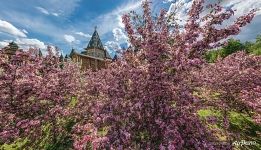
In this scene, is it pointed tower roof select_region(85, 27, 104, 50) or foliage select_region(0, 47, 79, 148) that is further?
pointed tower roof select_region(85, 27, 104, 50)

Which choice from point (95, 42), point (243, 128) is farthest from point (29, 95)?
point (95, 42)

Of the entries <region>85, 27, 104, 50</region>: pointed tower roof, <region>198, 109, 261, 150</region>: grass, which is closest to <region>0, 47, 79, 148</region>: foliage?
<region>198, 109, 261, 150</region>: grass

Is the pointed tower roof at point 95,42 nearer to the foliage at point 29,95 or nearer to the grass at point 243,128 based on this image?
the grass at point 243,128

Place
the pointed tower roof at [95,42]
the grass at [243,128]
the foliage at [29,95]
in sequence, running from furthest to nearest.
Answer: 1. the pointed tower roof at [95,42]
2. the grass at [243,128]
3. the foliage at [29,95]

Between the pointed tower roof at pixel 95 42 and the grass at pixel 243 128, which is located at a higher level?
the pointed tower roof at pixel 95 42

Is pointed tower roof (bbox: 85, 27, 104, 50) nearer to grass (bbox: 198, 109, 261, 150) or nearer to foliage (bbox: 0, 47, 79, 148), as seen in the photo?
grass (bbox: 198, 109, 261, 150)

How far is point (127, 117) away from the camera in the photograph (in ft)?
21.3

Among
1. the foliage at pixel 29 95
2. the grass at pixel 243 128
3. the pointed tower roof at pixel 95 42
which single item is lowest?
the grass at pixel 243 128

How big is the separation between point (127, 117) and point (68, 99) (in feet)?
22.0

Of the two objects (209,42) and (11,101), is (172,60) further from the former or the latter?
(11,101)

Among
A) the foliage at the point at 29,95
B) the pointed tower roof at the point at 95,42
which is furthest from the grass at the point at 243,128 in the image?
the pointed tower roof at the point at 95,42

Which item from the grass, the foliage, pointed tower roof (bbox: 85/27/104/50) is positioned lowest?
the grass

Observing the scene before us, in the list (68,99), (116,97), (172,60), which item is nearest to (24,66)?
(68,99)

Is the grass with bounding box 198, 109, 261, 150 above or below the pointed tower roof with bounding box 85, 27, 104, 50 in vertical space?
below
